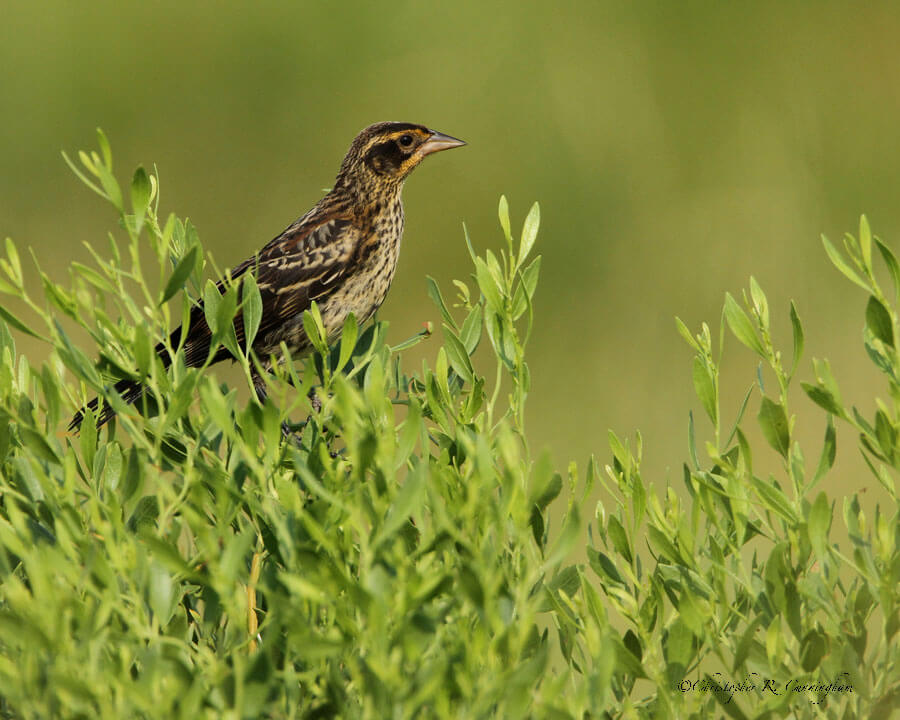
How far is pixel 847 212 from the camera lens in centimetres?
747

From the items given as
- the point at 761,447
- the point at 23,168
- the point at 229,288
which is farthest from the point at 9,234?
the point at 229,288

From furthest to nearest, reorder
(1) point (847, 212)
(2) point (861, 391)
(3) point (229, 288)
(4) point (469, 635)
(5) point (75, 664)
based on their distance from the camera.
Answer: (1) point (847, 212)
(2) point (861, 391)
(3) point (229, 288)
(4) point (469, 635)
(5) point (75, 664)

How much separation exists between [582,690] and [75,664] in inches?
22.8

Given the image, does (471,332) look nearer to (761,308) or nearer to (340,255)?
(761,308)

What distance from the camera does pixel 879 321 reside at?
1.74 meters

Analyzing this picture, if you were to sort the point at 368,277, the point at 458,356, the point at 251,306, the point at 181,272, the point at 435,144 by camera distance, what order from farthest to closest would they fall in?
the point at 435,144 < the point at 368,277 < the point at 458,356 < the point at 251,306 < the point at 181,272

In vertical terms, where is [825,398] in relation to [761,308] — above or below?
below

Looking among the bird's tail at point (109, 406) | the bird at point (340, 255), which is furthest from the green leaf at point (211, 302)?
the bird at point (340, 255)

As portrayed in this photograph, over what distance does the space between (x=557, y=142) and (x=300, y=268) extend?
12.7 ft

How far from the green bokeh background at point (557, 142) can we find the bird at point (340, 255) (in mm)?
1933

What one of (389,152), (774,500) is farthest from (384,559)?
(389,152)

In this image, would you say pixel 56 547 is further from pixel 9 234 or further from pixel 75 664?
pixel 9 234

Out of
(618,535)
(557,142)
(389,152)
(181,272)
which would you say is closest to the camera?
(181,272)

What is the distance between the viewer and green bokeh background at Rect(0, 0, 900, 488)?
708cm
